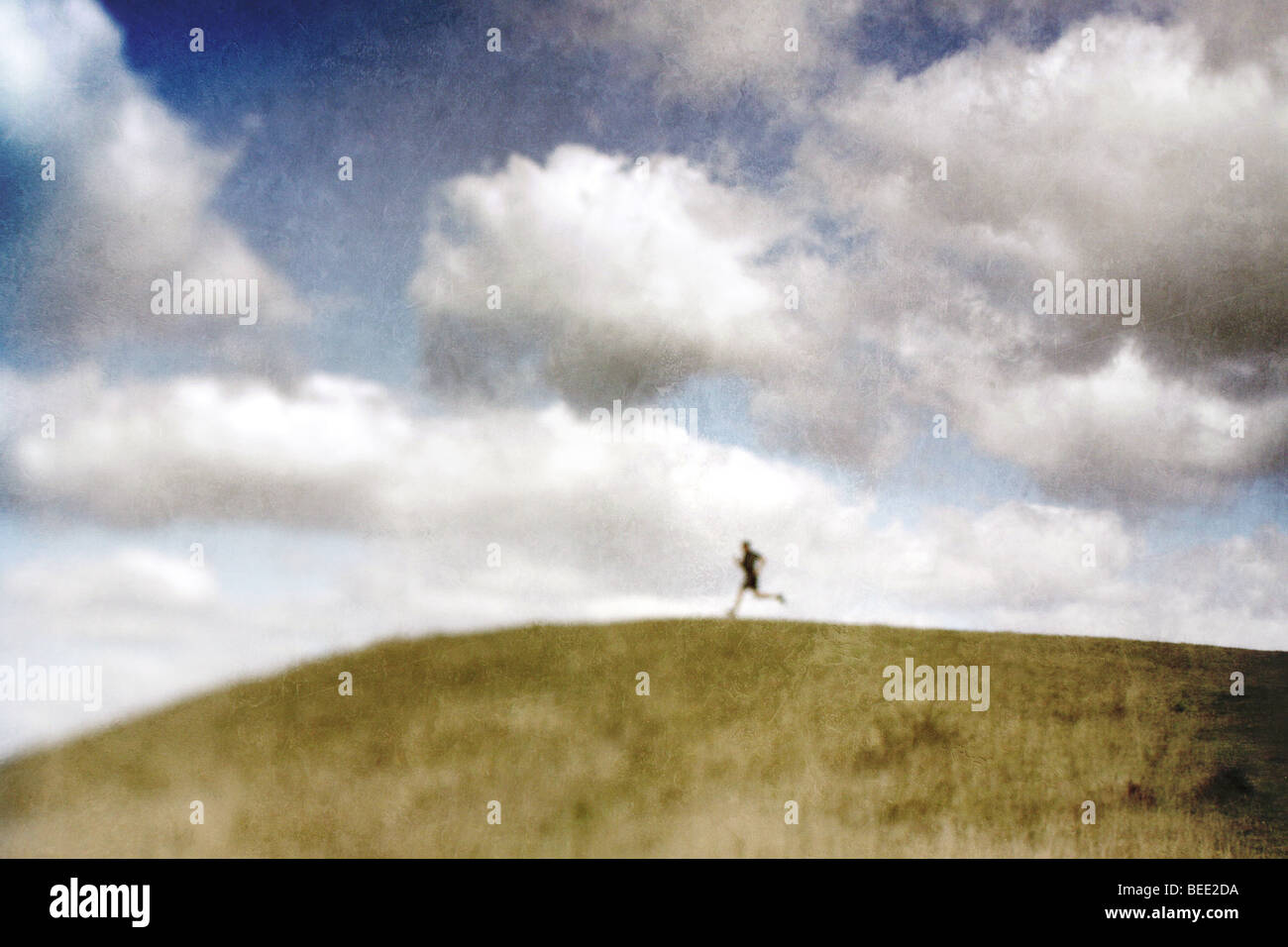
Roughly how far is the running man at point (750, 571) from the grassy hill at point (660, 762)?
1026 mm

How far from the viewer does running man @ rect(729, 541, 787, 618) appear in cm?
1155

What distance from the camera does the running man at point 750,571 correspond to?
37.9ft

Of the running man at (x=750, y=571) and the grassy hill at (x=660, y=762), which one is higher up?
the running man at (x=750, y=571)

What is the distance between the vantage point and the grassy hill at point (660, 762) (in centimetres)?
1102

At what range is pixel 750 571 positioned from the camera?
11.6 m

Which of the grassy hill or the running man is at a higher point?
the running man

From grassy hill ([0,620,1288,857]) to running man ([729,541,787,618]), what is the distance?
103 cm

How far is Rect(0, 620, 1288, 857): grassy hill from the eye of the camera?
11.0m

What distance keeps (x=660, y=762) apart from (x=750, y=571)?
349 cm
